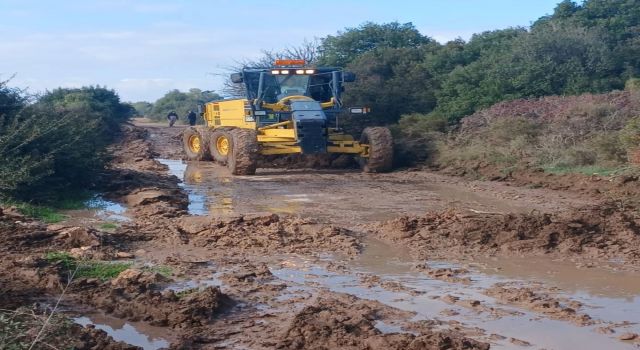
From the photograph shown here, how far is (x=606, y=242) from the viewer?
9.33 m

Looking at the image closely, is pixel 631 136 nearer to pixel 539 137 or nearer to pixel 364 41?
pixel 539 137

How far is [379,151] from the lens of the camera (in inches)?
720

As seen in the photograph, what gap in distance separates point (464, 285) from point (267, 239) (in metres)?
2.83

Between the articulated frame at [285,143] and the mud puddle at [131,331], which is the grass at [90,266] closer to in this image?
the mud puddle at [131,331]

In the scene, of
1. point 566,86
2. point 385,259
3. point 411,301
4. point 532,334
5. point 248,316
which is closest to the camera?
point 532,334

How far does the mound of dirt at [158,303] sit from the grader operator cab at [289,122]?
10.6 m

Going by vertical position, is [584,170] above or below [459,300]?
above

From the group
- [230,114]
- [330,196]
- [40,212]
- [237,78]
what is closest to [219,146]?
[230,114]

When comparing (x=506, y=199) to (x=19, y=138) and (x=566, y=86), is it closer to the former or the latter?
(x=19, y=138)

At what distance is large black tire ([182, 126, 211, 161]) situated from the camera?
874 inches

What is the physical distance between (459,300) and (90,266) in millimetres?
3590

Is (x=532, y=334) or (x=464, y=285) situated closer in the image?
(x=532, y=334)

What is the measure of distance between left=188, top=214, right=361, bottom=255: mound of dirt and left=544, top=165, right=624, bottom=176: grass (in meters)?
6.43

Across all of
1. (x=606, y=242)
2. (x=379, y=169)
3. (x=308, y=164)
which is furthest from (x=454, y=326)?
(x=308, y=164)
